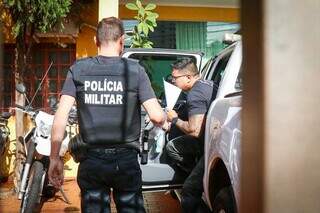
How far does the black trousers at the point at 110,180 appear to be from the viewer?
11.0 feet

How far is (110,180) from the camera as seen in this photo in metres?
3.36

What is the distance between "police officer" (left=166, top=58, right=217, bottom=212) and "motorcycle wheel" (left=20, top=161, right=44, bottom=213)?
1.59 metres

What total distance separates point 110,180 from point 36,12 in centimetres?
435

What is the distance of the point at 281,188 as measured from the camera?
4.01 feet

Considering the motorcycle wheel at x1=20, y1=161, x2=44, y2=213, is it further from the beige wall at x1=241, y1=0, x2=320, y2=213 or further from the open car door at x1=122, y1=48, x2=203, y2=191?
the beige wall at x1=241, y1=0, x2=320, y2=213

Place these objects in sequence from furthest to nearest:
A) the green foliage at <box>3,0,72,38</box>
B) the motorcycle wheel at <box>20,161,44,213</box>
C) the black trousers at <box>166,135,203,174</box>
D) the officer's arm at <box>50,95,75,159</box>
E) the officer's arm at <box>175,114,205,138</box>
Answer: the green foliage at <box>3,0,72,38</box>
the motorcycle wheel at <box>20,161,44,213</box>
the black trousers at <box>166,135,203,174</box>
the officer's arm at <box>175,114,205,138</box>
the officer's arm at <box>50,95,75,159</box>

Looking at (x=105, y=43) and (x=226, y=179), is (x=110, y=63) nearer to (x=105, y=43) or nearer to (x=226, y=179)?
(x=105, y=43)

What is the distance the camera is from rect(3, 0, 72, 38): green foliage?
6.98m

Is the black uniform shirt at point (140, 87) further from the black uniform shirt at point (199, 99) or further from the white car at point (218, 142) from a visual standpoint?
the black uniform shirt at point (199, 99)

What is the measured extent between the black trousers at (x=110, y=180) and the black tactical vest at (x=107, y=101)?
0.09m

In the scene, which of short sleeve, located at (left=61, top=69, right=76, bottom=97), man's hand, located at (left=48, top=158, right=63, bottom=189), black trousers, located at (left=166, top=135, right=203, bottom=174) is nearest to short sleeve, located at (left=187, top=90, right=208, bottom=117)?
black trousers, located at (left=166, top=135, right=203, bottom=174)

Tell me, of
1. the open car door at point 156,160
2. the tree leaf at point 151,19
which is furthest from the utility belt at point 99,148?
the tree leaf at point 151,19

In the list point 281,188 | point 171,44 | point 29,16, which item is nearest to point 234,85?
point 281,188

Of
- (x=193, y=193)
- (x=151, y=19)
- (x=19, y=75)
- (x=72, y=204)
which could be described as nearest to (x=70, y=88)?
(x=193, y=193)
